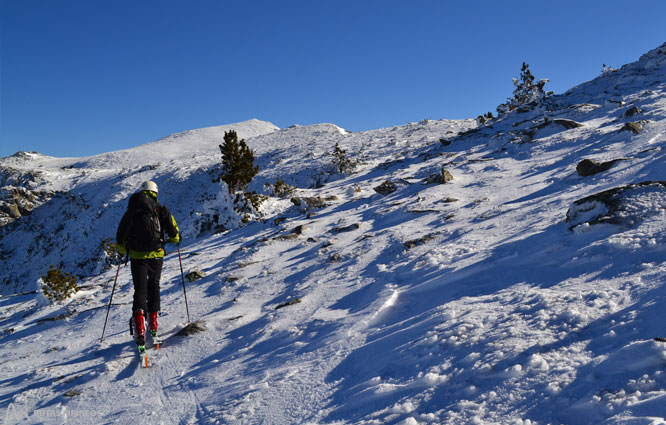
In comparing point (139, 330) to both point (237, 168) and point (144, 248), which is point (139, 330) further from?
point (237, 168)

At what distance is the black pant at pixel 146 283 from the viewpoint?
199 inches

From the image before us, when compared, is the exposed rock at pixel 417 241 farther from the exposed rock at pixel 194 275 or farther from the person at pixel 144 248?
the exposed rock at pixel 194 275

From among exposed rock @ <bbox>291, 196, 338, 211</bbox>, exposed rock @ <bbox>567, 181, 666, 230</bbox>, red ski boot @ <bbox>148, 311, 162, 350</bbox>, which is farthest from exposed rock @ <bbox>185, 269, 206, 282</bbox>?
exposed rock @ <bbox>567, 181, 666, 230</bbox>

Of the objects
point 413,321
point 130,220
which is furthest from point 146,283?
point 413,321

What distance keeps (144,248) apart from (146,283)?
523 mm

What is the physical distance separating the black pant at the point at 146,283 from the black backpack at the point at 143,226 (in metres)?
0.22

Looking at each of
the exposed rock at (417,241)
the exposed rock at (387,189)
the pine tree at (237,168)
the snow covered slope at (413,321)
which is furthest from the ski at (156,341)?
the pine tree at (237,168)

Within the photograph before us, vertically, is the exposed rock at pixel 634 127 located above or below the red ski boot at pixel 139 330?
above

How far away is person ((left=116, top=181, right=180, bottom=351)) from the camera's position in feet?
16.7

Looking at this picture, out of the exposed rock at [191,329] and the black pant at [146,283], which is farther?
the exposed rock at [191,329]

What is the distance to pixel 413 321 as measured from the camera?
3.85m

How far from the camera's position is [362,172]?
20969mm

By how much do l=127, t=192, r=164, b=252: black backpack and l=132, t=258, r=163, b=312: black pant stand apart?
224mm

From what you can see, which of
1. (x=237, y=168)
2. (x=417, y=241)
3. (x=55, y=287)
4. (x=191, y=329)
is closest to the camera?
(x=191, y=329)
